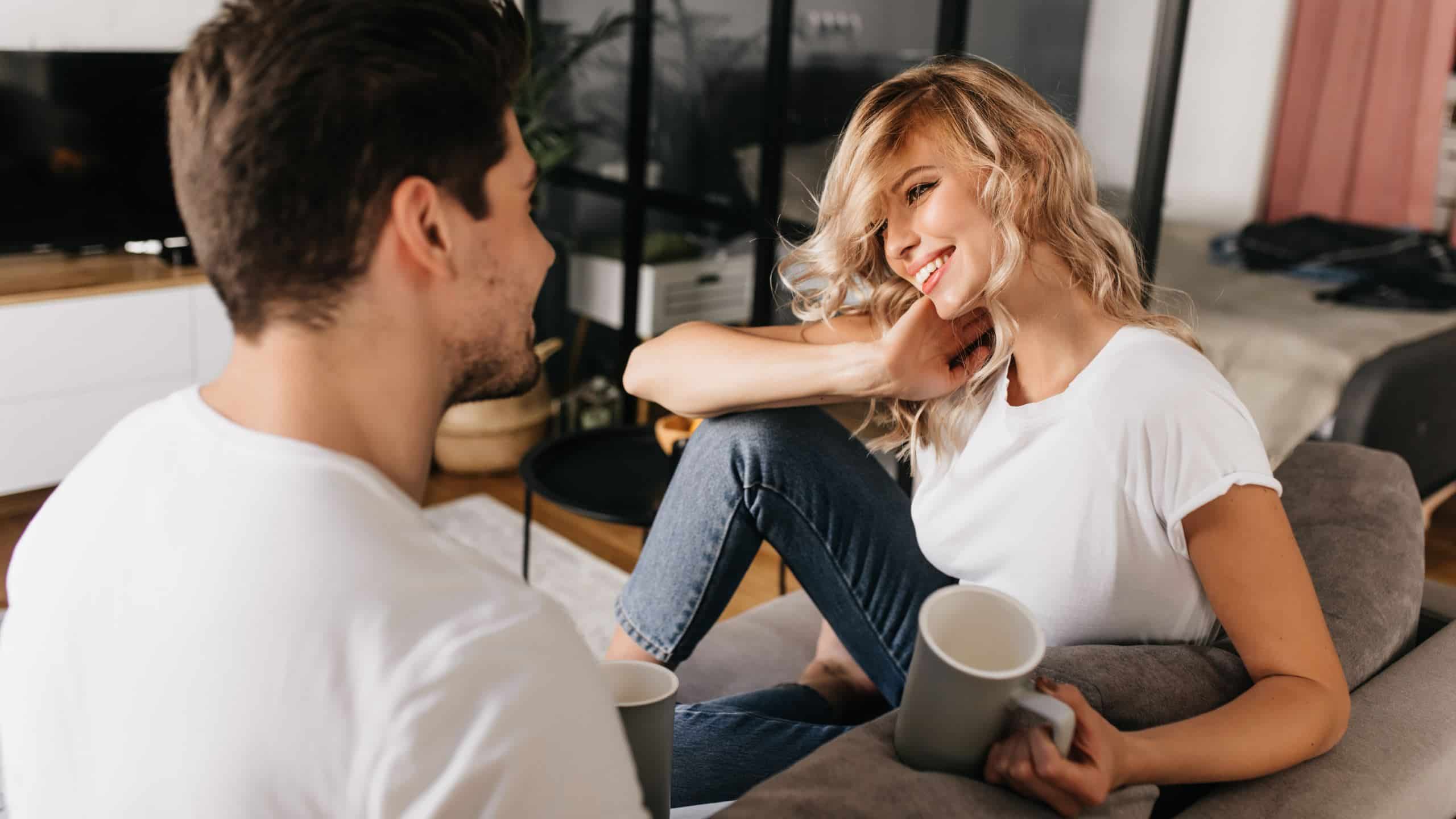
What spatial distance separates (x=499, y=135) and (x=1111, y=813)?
623 millimetres

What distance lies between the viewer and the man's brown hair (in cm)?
70

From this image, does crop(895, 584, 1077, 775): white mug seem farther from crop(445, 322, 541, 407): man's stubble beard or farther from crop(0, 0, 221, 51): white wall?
crop(0, 0, 221, 51): white wall

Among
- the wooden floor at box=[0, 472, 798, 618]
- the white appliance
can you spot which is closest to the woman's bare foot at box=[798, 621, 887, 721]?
the wooden floor at box=[0, 472, 798, 618]

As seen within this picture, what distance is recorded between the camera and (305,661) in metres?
0.63

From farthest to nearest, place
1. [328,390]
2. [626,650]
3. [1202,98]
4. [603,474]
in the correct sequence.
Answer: [1202,98] < [603,474] < [626,650] < [328,390]

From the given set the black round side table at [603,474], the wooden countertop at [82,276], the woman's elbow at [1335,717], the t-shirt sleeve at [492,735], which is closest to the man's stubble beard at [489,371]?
the t-shirt sleeve at [492,735]

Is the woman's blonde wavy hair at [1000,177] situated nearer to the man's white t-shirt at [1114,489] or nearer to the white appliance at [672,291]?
the man's white t-shirt at [1114,489]

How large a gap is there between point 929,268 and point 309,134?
0.81 metres

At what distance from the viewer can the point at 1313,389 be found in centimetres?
252

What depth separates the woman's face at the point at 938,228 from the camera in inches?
51.8

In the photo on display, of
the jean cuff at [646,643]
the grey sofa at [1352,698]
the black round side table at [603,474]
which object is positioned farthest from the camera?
the black round side table at [603,474]

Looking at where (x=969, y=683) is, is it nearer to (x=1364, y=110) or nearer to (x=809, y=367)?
(x=809, y=367)

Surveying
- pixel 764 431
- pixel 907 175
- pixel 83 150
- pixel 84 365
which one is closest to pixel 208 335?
pixel 84 365

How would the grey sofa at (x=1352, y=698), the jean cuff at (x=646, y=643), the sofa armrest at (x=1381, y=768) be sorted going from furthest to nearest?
the jean cuff at (x=646, y=643) → the sofa armrest at (x=1381, y=768) → the grey sofa at (x=1352, y=698)
